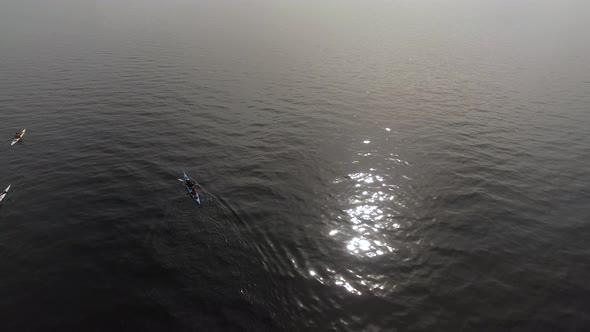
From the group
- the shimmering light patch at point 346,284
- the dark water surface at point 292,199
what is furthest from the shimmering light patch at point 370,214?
the shimmering light patch at point 346,284

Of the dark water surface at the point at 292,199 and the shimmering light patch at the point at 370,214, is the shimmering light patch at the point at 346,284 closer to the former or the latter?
the dark water surface at the point at 292,199

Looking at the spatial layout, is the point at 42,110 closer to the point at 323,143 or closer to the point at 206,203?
the point at 206,203

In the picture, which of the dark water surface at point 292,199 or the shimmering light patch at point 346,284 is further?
the shimmering light patch at point 346,284

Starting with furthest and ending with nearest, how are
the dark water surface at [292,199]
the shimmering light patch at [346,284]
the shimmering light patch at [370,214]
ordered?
the shimmering light patch at [370,214], the shimmering light patch at [346,284], the dark water surface at [292,199]

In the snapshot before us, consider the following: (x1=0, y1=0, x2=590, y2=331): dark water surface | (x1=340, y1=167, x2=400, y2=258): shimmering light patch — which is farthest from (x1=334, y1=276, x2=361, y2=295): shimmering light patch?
(x1=340, y1=167, x2=400, y2=258): shimmering light patch

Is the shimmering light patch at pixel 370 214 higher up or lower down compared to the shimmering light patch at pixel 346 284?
higher up

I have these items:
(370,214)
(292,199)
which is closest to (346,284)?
(370,214)

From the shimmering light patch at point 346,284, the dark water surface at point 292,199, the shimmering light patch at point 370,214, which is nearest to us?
the dark water surface at point 292,199

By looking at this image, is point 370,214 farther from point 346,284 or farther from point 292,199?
point 346,284
